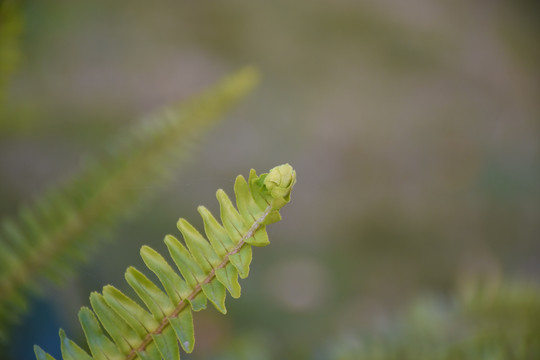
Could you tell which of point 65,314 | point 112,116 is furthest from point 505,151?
point 65,314

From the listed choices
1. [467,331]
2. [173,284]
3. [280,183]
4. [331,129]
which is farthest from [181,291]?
[331,129]

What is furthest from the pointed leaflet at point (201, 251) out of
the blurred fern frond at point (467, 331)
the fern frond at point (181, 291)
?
the blurred fern frond at point (467, 331)

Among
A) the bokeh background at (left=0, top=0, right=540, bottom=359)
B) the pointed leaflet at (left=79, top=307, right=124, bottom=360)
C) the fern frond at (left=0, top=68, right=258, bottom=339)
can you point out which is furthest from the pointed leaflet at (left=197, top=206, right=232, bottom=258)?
the bokeh background at (left=0, top=0, right=540, bottom=359)

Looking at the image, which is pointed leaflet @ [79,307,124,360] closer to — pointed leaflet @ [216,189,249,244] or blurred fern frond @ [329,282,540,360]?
pointed leaflet @ [216,189,249,244]

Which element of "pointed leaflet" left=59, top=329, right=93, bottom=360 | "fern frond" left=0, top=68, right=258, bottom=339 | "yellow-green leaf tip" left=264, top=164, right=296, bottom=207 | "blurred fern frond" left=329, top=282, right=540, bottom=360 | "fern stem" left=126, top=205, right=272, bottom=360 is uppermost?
"fern frond" left=0, top=68, right=258, bottom=339

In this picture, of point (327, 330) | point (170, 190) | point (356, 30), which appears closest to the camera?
point (170, 190)

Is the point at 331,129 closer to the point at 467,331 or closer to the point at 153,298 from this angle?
the point at 467,331

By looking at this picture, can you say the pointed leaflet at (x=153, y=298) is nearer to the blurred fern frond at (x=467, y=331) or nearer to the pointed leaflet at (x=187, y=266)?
the pointed leaflet at (x=187, y=266)

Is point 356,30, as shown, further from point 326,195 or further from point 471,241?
point 471,241
